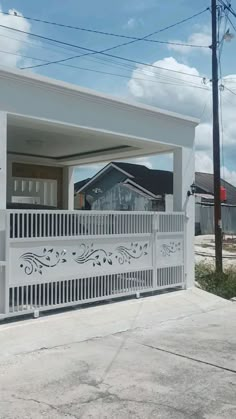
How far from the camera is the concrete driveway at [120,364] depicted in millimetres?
4590

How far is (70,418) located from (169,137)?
288 inches

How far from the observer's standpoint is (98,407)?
457cm

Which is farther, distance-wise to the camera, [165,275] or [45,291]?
[165,275]

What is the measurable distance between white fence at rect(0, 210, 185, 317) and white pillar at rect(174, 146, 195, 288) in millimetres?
204

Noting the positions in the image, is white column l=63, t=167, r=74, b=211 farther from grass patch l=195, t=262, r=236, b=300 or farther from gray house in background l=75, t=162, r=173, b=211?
gray house in background l=75, t=162, r=173, b=211

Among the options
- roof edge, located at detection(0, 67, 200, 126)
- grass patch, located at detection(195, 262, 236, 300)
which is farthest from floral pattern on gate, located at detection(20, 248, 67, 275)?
grass patch, located at detection(195, 262, 236, 300)

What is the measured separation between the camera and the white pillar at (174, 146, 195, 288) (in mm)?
11000

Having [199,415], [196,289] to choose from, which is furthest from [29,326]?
[196,289]

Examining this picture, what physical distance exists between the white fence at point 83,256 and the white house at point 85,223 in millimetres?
16

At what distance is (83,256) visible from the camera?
8.66m

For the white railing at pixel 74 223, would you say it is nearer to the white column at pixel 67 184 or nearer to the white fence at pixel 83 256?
the white fence at pixel 83 256

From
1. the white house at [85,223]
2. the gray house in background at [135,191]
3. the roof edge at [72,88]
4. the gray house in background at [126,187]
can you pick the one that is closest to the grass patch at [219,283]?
the white house at [85,223]

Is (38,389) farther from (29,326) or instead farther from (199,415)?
(29,326)

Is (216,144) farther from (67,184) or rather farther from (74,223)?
(74,223)
